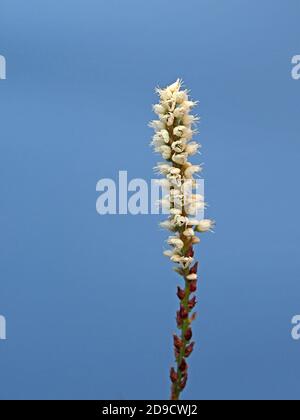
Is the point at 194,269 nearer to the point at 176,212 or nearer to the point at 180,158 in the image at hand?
the point at 176,212

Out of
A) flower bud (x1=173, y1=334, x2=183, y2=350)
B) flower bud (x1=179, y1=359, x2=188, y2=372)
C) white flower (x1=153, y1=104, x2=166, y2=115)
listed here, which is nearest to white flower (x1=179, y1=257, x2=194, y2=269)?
flower bud (x1=173, y1=334, x2=183, y2=350)

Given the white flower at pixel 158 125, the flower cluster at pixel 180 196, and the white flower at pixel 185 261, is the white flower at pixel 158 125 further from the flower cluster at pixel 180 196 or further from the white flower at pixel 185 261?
the white flower at pixel 185 261

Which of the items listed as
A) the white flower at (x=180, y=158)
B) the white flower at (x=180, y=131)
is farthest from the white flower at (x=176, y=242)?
the white flower at (x=180, y=131)

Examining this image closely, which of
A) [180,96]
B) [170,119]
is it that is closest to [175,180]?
[170,119]

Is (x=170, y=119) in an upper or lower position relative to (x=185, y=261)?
upper

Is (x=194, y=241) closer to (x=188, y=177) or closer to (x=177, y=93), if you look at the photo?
(x=188, y=177)

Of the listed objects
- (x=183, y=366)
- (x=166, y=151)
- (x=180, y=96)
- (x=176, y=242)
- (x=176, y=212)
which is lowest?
(x=183, y=366)

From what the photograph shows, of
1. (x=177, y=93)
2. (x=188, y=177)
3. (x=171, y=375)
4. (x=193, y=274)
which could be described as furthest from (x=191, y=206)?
(x=171, y=375)

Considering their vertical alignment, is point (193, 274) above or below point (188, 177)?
below

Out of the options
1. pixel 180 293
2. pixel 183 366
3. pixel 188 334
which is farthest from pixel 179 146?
pixel 183 366
